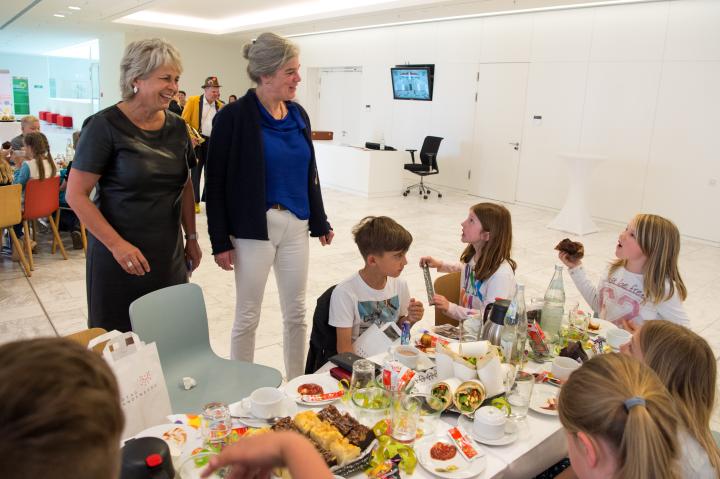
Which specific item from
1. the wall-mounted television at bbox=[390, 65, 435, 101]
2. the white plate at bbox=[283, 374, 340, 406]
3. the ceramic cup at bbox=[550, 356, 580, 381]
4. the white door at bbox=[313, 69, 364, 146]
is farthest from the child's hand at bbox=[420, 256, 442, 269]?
the white door at bbox=[313, 69, 364, 146]

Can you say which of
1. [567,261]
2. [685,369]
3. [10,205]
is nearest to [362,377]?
[685,369]

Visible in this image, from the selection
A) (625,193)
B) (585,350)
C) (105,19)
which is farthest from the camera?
(105,19)

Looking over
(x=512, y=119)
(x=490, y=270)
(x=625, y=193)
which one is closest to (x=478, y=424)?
(x=490, y=270)

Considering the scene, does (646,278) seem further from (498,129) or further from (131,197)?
(498,129)

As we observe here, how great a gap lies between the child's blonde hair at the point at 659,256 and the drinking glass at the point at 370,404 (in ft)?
4.83

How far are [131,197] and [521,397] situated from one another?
1589 mm

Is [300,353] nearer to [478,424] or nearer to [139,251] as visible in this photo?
[139,251]

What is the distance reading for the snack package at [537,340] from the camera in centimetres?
195

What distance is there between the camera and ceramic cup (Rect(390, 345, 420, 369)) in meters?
1.80

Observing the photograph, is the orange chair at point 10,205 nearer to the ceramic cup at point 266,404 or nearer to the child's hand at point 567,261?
the ceramic cup at point 266,404

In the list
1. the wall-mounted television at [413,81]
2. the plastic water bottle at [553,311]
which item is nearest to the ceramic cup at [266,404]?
the plastic water bottle at [553,311]

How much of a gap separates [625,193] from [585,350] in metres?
6.84

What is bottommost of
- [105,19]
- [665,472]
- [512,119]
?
[665,472]

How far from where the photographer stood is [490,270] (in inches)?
97.7
